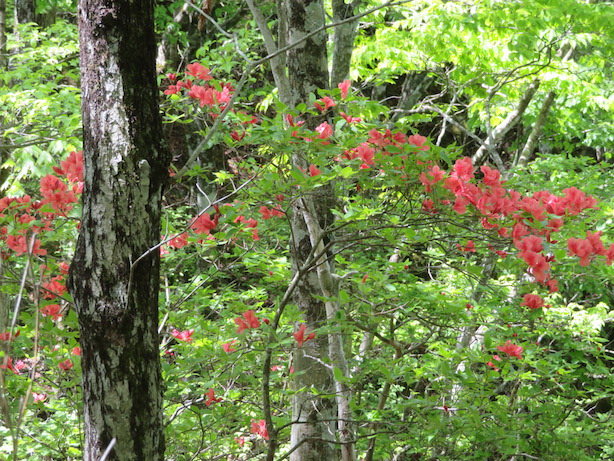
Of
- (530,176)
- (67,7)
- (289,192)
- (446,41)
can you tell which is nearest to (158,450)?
(289,192)

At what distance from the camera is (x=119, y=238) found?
3.85 ft

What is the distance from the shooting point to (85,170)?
1.22 metres

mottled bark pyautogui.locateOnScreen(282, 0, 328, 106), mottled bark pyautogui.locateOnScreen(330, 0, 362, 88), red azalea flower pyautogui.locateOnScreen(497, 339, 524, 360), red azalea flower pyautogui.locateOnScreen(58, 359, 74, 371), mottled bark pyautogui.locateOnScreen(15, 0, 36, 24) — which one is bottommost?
red azalea flower pyautogui.locateOnScreen(497, 339, 524, 360)

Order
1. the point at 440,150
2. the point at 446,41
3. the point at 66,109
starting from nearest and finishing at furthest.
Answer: the point at 440,150 → the point at 66,109 → the point at 446,41

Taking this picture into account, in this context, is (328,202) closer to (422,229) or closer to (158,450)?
(422,229)

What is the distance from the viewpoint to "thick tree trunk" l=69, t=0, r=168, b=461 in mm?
1158

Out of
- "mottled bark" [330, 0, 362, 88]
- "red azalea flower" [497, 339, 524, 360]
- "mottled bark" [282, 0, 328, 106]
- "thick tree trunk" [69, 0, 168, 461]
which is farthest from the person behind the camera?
"mottled bark" [330, 0, 362, 88]

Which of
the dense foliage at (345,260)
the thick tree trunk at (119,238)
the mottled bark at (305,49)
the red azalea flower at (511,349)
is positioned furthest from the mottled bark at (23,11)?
the red azalea flower at (511,349)

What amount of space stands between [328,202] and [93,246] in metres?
1.32

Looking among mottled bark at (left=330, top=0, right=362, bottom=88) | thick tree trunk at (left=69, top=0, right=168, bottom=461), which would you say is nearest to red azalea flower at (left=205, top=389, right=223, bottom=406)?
thick tree trunk at (left=69, top=0, right=168, bottom=461)

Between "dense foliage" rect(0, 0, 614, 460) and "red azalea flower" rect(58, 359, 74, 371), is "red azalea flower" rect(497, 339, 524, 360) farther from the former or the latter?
"red azalea flower" rect(58, 359, 74, 371)

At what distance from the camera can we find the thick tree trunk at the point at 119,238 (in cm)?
116

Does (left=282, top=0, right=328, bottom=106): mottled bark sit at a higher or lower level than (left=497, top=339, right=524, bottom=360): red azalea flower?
higher

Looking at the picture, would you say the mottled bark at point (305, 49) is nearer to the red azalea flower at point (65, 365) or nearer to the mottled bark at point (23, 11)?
the red azalea flower at point (65, 365)
